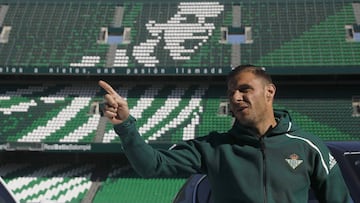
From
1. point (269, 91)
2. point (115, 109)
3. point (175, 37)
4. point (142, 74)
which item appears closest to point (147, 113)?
point (142, 74)

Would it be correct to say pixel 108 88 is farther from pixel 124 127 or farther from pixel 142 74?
pixel 142 74

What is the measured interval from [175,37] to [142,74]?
12.6 feet

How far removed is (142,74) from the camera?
21719mm

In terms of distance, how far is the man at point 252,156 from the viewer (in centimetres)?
196

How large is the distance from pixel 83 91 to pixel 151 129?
15.0 ft

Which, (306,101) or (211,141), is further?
(306,101)

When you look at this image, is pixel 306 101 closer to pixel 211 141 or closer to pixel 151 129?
pixel 151 129

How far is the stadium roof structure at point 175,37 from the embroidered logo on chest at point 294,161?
19446mm

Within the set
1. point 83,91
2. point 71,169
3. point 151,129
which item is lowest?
point 71,169

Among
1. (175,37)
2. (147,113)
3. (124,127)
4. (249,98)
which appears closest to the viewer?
(124,127)

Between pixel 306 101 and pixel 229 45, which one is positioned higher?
pixel 229 45

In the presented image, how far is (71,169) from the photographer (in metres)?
20.0

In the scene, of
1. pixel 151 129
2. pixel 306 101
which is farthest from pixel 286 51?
pixel 151 129

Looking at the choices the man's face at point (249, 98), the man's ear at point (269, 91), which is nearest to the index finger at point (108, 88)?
the man's face at point (249, 98)
